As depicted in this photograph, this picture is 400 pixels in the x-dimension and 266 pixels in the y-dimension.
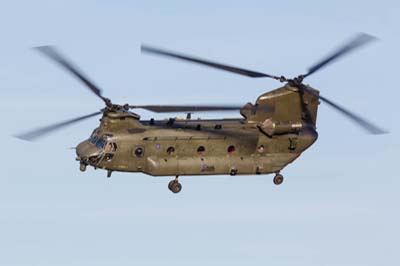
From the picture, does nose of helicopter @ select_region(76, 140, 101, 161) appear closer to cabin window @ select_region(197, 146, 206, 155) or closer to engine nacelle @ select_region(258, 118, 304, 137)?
cabin window @ select_region(197, 146, 206, 155)

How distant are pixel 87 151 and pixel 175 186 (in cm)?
528

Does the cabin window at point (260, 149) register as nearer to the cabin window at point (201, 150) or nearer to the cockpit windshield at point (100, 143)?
the cabin window at point (201, 150)

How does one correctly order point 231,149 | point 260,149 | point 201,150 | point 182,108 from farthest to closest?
1. point 260,149
2. point 231,149
3. point 201,150
4. point 182,108

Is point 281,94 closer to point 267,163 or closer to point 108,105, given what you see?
point 267,163

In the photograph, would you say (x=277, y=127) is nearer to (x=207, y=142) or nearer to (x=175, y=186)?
(x=207, y=142)

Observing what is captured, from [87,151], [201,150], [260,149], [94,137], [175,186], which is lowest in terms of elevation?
[175,186]

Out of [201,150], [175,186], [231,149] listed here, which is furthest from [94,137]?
[231,149]

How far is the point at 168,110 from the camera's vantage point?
5775cm

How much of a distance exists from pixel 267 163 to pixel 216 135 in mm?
3516

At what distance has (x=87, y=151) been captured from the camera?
59.8m

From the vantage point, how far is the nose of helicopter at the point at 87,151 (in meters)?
59.6

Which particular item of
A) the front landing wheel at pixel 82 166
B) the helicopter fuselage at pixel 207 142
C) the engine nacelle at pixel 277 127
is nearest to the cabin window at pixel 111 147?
the helicopter fuselage at pixel 207 142

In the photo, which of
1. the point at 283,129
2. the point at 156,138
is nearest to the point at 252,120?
the point at 283,129

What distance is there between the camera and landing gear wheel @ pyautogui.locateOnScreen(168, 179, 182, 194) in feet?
201
